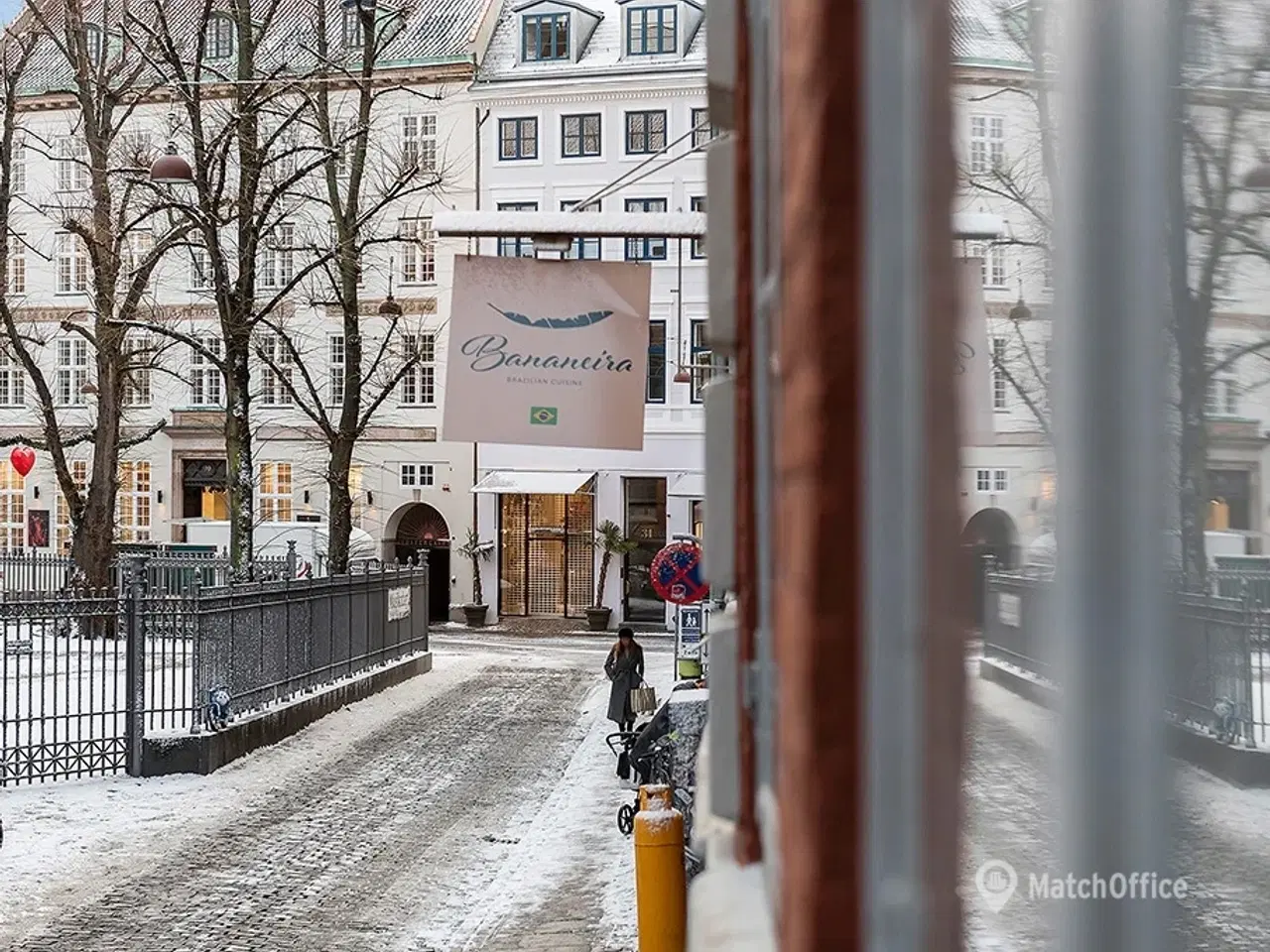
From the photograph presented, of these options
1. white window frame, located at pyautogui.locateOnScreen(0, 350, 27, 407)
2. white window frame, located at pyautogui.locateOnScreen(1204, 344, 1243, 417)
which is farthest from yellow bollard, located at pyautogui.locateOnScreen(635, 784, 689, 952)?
white window frame, located at pyautogui.locateOnScreen(0, 350, 27, 407)

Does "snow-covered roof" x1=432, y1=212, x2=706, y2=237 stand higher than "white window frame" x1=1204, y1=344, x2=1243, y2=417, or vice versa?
"snow-covered roof" x1=432, y1=212, x2=706, y2=237

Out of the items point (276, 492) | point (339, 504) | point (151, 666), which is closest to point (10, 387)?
point (276, 492)

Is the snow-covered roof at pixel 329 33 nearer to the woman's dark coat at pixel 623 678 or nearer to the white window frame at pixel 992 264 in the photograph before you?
the woman's dark coat at pixel 623 678

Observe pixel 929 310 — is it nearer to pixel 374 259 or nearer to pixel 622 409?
pixel 622 409

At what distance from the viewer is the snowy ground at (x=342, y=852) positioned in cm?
958

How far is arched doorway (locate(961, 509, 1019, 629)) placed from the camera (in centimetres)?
132

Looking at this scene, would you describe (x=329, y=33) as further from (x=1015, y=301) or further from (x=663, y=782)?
(x=1015, y=301)

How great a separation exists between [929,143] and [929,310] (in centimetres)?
16

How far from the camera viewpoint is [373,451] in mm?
40781

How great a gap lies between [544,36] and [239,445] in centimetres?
2187

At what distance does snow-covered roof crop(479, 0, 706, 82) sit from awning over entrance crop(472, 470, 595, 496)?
35.1 feet

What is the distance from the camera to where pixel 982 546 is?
1.36m

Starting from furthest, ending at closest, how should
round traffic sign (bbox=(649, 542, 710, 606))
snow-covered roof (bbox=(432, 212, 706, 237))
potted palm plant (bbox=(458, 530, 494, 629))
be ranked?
potted palm plant (bbox=(458, 530, 494, 629)) < round traffic sign (bbox=(649, 542, 710, 606)) < snow-covered roof (bbox=(432, 212, 706, 237))

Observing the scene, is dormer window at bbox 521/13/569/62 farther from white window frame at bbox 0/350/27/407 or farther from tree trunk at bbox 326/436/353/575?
tree trunk at bbox 326/436/353/575
